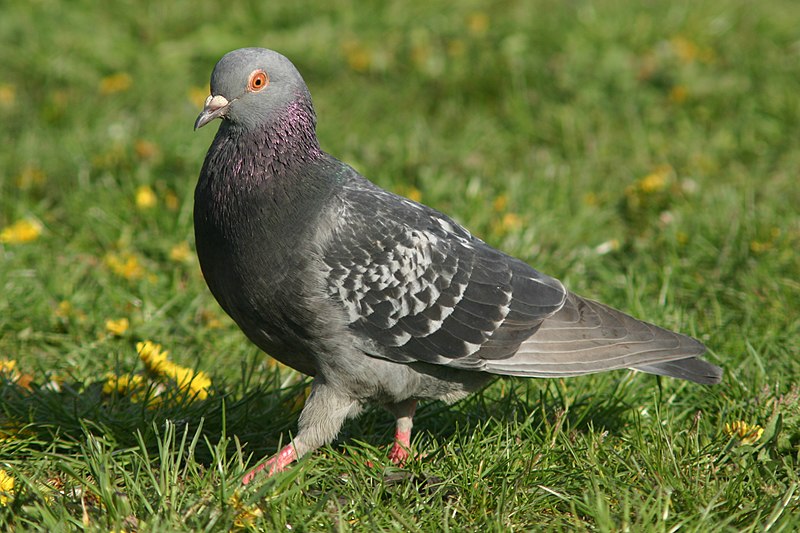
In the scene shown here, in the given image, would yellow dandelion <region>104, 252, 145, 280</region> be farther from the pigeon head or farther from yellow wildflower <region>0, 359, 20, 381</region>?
the pigeon head

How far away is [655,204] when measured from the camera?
605 cm

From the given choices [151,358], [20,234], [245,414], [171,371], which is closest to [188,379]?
[171,371]

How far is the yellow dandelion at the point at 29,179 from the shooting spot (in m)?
6.09

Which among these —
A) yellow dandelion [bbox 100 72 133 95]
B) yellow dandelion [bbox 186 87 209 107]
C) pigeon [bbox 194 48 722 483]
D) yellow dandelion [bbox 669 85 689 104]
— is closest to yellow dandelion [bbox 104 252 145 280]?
pigeon [bbox 194 48 722 483]

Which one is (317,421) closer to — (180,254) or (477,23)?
(180,254)

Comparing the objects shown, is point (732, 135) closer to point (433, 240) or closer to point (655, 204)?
point (655, 204)

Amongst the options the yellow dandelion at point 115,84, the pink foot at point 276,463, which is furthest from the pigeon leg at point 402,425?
the yellow dandelion at point 115,84

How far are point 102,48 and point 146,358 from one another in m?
4.52

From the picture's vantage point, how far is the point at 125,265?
17.7ft

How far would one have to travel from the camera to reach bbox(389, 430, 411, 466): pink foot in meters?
3.90

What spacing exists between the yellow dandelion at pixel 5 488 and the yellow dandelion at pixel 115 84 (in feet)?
15.5

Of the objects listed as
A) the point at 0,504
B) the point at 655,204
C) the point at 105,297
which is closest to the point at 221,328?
the point at 105,297

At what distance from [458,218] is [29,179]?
8.86 feet

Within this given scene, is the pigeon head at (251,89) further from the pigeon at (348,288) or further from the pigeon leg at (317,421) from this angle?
the pigeon leg at (317,421)
